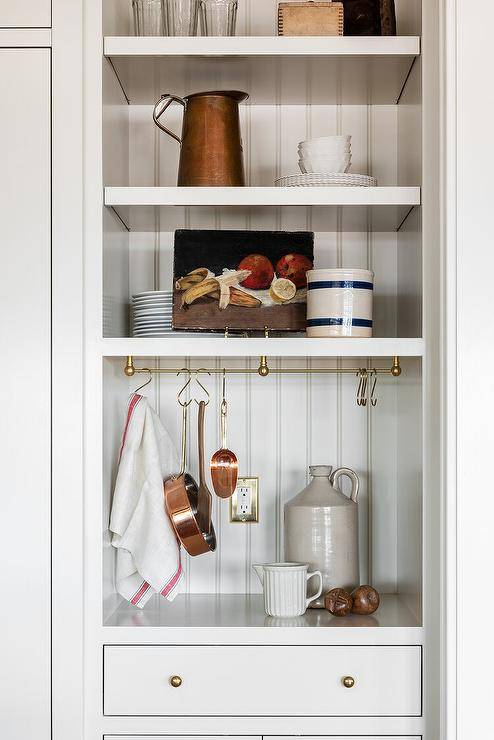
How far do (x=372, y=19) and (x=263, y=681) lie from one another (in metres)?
1.39

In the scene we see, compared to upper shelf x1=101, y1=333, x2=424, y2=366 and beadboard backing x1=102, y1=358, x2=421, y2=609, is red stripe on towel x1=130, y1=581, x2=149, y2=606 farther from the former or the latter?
upper shelf x1=101, y1=333, x2=424, y2=366

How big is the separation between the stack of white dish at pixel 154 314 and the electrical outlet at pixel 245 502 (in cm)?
45

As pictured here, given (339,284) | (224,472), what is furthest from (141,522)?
(339,284)

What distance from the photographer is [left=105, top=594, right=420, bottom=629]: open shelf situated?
173 centimetres

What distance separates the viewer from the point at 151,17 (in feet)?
5.91

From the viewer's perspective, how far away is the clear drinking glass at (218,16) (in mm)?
1790

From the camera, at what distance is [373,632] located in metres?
1.70

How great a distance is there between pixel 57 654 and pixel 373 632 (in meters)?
0.63

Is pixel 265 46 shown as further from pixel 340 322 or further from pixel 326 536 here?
pixel 326 536

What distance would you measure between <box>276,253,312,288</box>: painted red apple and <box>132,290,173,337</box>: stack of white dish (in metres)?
0.25

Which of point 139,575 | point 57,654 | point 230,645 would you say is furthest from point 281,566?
point 57,654

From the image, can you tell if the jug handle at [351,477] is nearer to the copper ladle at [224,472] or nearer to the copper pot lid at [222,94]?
the copper ladle at [224,472]

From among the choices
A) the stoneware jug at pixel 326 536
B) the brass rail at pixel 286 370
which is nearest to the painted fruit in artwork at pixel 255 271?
the brass rail at pixel 286 370

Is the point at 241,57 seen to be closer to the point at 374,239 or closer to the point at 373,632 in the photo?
the point at 374,239
